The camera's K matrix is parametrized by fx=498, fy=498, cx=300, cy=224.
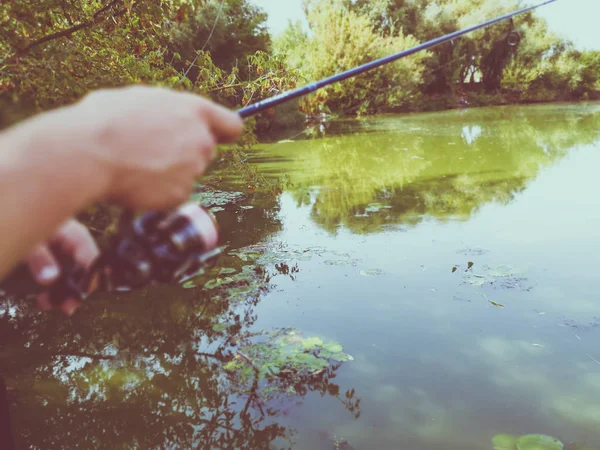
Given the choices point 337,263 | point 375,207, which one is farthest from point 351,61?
point 337,263

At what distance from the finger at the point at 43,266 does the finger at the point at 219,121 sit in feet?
1.67

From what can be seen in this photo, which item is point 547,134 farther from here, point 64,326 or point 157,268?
point 157,268

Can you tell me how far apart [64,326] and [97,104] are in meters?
5.40

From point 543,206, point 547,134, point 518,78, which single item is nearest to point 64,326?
point 543,206

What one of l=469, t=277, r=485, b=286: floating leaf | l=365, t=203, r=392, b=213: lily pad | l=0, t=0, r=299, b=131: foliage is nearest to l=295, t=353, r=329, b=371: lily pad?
l=0, t=0, r=299, b=131: foliage

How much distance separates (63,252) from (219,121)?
1.70 ft

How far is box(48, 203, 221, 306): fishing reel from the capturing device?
1231 mm

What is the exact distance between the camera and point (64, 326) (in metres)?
5.79

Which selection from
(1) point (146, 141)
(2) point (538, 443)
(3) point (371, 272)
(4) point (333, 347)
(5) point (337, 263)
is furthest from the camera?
(5) point (337, 263)

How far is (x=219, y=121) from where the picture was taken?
1.23 meters

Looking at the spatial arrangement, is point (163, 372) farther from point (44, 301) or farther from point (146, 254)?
point (146, 254)

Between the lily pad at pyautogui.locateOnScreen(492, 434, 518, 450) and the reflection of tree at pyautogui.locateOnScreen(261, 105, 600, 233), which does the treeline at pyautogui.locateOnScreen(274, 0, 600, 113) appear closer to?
the reflection of tree at pyautogui.locateOnScreen(261, 105, 600, 233)

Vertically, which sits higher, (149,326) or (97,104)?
(97,104)

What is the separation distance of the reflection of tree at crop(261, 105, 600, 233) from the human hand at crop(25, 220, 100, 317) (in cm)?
736
